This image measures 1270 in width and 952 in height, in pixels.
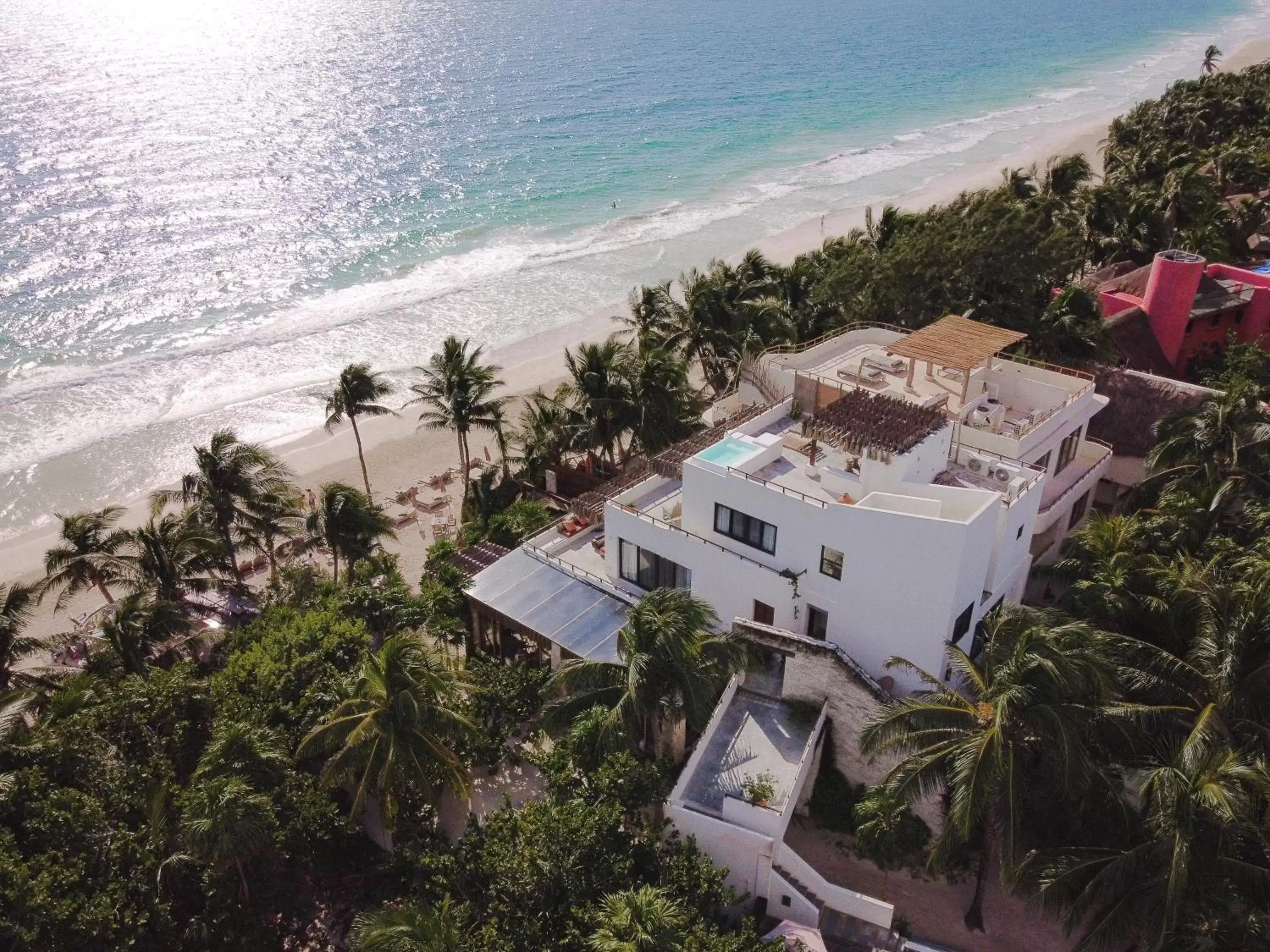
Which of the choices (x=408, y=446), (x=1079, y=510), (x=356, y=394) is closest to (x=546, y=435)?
(x=356, y=394)

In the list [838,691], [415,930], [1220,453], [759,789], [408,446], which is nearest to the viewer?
[415,930]

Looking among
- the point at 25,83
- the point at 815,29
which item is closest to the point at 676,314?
the point at 25,83

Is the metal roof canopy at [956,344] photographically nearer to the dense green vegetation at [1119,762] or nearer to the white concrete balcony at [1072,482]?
the white concrete balcony at [1072,482]

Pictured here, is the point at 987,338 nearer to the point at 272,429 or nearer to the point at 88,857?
the point at 88,857

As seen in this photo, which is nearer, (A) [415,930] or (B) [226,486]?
(A) [415,930]

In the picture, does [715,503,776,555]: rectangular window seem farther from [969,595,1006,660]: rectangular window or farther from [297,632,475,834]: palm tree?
[297,632,475,834]: palm tree

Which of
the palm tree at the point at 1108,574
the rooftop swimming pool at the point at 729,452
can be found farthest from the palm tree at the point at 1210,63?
the rooftop swimming pool at the point at 729,452

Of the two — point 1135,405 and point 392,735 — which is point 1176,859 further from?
point 1135,405
